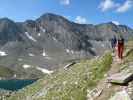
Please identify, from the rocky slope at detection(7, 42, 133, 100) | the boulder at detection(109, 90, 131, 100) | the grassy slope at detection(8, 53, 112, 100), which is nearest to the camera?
the boulder at detection(109, 90, 131, 100)

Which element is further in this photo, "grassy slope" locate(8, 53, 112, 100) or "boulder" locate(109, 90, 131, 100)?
"grassy slope" locate(8, 53, 112, 100)

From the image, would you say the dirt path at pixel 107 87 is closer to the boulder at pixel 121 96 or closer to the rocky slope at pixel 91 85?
the rocky slope at pixel 91 85

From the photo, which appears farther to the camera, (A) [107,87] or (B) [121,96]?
(A) [107,87]

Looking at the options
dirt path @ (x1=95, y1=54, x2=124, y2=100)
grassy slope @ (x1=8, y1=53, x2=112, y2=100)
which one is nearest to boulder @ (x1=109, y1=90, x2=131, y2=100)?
dirt path @ (x1=95, y1=54, x2=124, y2=100)

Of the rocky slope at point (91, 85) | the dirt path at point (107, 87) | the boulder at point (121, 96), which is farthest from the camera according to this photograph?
the rocky slope at point (91, 85)

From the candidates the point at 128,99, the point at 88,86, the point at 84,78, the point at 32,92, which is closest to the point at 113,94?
the point at 128,99

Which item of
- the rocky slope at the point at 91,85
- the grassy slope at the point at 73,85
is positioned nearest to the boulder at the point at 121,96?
the rocky slope at the point at 91,85

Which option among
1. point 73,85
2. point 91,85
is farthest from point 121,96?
point 73,85

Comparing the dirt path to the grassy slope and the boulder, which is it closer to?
the grassy slope

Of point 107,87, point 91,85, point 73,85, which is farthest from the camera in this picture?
point 73,85

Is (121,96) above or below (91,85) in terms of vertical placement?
below

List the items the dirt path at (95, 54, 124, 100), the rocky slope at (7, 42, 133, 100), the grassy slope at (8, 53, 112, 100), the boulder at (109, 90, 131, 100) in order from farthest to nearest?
1. the grassy slope at (8, 53, 112, 100)
2. the rocky slope at (7, 42, 133, 100)
3. the dirt path at (95, 54, 124, 100)
4. the boulder at (109, 90, 131, 100)

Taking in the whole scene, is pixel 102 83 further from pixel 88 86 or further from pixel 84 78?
pixel 84 78

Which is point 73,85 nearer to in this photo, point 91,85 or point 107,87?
point 91,85
